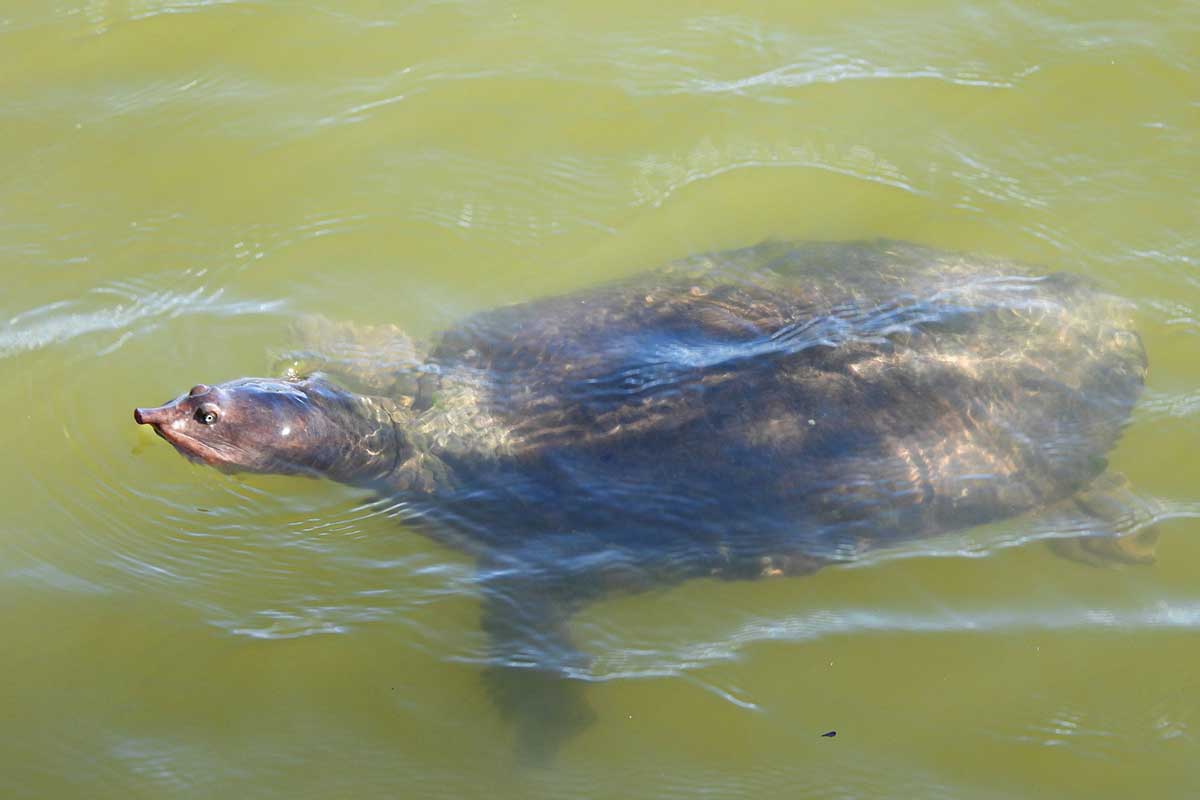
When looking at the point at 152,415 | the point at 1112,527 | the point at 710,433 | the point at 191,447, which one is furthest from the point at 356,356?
the point at 1112,527

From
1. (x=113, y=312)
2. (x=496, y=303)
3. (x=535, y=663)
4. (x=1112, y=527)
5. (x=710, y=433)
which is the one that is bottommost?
(x=535, y=663)

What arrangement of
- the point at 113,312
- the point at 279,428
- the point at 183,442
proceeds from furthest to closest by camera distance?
the point at 113,312 → the point at 279,428 → the point at 183,442

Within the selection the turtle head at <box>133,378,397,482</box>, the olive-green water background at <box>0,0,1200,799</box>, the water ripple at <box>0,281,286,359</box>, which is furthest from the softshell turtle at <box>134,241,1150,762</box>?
the water ripple at <box>0,281,286,359</box>

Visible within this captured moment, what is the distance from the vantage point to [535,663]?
15.5ft

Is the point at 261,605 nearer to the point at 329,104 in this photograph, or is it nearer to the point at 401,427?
the point at 401,427

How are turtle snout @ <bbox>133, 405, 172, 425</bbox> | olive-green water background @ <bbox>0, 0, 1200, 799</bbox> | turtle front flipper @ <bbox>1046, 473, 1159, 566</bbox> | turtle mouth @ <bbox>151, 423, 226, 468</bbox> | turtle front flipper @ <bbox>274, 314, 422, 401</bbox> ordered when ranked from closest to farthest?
olive-green water background @ <bbox>0, 0, 1200, 799</bbox> → turtle snout @ <bbox>133, 405, 172, 425</bbox> → turtle mouth @ <bbox>151, 423, 226, 468</bbox> → turtle front flipper @ <bbox>1046, 473, 1159, 566</bbox> → turtle front flipper @ <bbox>274, 314, 422, 401</bbox>

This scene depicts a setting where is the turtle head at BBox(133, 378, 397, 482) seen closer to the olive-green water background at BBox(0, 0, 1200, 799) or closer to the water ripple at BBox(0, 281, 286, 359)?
the olive-green water background at BBox(0, 0, 1200, 799)

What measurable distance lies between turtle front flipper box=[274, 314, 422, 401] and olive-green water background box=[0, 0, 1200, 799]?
0.50ft

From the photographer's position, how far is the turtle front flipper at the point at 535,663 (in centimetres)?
442

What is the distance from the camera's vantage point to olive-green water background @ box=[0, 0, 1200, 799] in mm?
4410

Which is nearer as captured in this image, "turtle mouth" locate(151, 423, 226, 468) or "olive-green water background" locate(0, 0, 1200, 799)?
"olive-green water background" locate(0, 0, 1200, 799)

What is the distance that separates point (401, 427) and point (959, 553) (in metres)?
2.92

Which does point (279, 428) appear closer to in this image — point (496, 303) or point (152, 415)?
point (152, 415)

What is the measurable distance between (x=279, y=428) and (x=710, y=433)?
212 cm
